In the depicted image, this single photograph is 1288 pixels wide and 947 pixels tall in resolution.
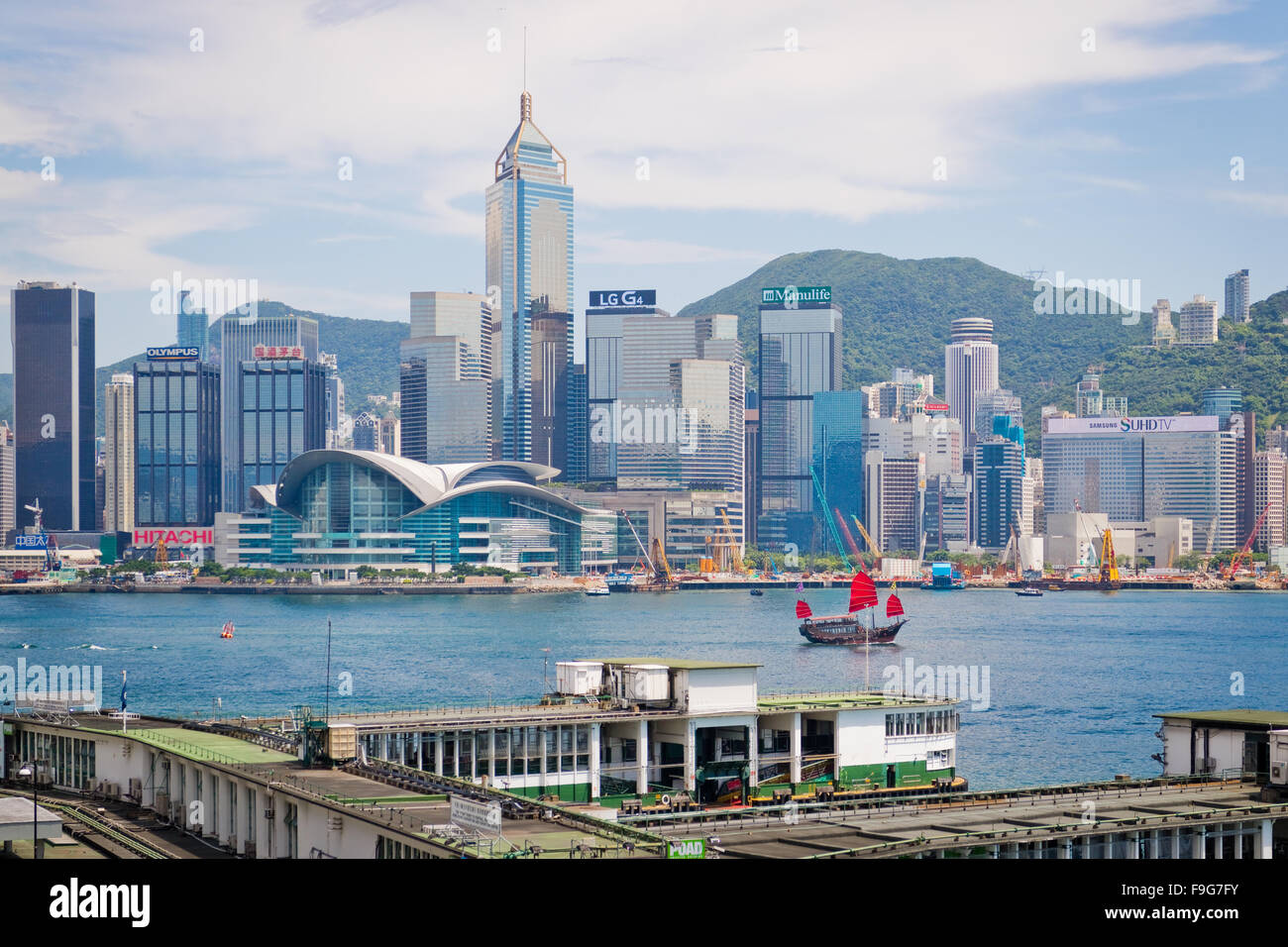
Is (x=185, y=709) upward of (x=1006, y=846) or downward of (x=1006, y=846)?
downward

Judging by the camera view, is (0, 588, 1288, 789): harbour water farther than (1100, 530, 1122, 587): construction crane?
No

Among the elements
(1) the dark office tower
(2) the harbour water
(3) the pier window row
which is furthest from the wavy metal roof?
(3) the pier window row

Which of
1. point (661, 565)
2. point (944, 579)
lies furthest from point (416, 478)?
point (944, 579)

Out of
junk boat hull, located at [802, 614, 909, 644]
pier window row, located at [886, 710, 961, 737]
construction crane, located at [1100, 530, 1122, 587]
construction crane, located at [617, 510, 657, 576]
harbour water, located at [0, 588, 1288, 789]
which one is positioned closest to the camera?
pier window row, located at [886, 710, 961, 737]

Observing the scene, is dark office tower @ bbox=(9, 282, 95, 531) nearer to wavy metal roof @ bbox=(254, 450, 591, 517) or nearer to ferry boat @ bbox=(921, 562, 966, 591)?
wavy metal roof @ bbox=(254, 450, 591, 517)

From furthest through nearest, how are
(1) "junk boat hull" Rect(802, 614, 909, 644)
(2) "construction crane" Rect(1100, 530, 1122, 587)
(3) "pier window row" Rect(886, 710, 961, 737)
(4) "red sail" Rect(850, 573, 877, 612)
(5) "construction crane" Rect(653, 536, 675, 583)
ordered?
(2) "construction crane" Rect(1100, 530, 1122, 587) → (5) "construction crane" Rect(653, 536, 675, 583) → (1) "junk boat hull" Rect(802, 614, 909, 644) → (4) "red sail" Rect(850, 573, 877, 612) → (3) "pier window row" Rect(886, 710, 961, 737)

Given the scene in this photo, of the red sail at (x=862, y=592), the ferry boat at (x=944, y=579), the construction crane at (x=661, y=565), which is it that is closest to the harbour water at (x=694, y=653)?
the red sail at (x=862, y=592)

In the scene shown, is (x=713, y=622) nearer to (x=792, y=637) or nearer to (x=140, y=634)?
(x=792, y=637)

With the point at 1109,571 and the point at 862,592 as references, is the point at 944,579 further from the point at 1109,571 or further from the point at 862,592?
the point at 862,592
